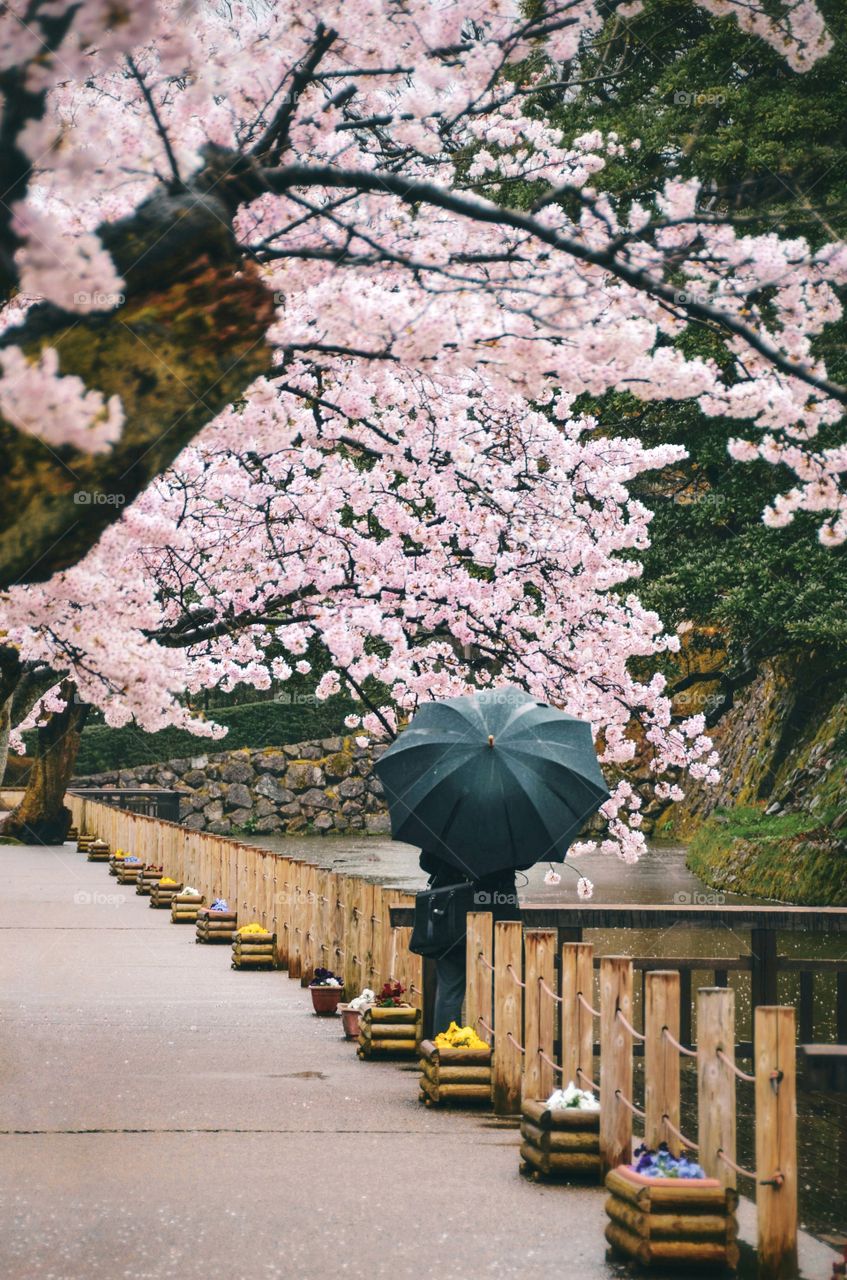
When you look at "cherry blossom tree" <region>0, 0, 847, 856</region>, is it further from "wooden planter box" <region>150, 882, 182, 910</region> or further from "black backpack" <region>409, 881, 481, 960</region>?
"wooden planter box" <region>150, 882, 182, 910</region>

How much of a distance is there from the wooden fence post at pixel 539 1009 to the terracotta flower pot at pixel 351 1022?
3.37 meters

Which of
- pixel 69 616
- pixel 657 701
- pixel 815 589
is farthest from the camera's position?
pixel 815 589

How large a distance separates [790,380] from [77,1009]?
→ 26.1 feet

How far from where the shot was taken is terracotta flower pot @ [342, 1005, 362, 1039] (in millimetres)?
10727

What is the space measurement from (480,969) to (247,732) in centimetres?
3383

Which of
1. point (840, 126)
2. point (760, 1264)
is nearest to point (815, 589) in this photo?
point (840, 126)

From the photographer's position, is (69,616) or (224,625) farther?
(224,625)

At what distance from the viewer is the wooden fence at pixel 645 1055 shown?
5055 millimetres

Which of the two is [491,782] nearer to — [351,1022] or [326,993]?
[351,1022]

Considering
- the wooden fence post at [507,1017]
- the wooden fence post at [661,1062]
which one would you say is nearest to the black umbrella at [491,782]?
the wooden fence post at [507,1017]

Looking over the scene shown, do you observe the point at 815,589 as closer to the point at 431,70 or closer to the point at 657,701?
the point at 657,701

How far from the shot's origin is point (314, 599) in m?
13.9
